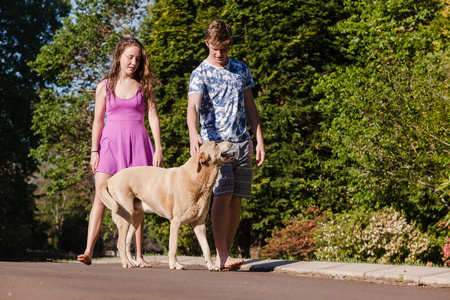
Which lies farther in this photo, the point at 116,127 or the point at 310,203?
the point at 310,203

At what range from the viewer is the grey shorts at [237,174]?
645 centimetres

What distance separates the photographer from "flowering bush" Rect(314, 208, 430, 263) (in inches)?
457

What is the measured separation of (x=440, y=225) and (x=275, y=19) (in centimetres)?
609

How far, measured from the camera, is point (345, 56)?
1459 centimetres

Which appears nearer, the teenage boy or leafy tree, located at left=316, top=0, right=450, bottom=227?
the teenage boy

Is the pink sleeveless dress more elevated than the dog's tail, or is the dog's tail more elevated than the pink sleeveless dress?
the pink sleeveless dress

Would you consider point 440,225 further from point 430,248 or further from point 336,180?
point 336,180

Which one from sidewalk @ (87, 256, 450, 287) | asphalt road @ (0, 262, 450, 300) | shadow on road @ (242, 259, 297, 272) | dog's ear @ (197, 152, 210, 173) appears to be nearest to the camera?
asphalt road @ (0, 262, 450, 300)

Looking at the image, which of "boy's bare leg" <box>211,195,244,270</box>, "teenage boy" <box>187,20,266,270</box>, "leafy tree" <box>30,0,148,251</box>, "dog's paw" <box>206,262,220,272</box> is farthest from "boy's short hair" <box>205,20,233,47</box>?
"leafy tree" <box>30,0,148,251</box>

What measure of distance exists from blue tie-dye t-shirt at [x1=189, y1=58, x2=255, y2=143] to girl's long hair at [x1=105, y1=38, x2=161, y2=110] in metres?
0.60

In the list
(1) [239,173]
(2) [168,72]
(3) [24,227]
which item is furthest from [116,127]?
(3) [24,227]

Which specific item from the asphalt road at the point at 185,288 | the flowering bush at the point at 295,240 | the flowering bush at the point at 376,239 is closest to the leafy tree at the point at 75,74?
the flowering bush at the point at 295,240

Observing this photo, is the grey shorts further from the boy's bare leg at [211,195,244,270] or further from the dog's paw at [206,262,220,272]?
the dog's paw at [206,262,220,272]

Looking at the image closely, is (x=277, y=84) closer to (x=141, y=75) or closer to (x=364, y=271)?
(x=141, y=75)
